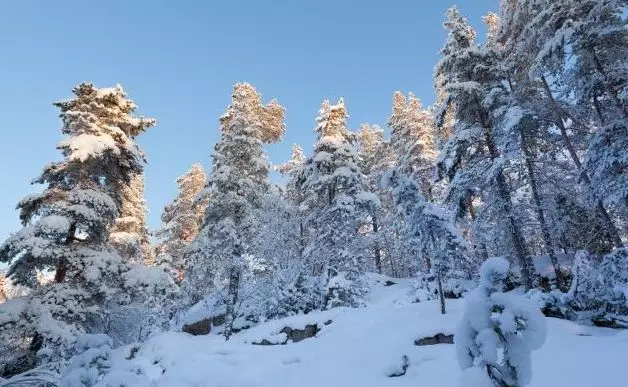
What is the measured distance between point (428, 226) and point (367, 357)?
19.2ft

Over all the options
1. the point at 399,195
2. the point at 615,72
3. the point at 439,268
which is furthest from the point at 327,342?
the point at 615,72

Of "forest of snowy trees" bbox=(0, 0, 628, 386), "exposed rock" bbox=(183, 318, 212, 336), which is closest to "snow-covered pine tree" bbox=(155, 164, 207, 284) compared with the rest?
"forest of snowy trees" bbox=(0, 0, 628, 386)

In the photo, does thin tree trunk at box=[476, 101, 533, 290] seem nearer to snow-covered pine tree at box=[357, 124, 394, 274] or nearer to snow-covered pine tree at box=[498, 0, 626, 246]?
snow-covered pine tree at box=[498, 0, 626, 246]

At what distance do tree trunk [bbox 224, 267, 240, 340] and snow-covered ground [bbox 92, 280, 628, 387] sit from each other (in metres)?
2.48

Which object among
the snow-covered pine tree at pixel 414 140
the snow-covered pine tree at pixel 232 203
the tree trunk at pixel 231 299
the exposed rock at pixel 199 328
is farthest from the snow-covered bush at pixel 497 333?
the snow-covered pine tree at pixel 414 140

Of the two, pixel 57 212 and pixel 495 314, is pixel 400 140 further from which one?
pixel 495 314

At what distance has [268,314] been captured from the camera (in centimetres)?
2044

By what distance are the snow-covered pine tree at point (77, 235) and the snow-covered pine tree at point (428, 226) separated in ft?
30.0

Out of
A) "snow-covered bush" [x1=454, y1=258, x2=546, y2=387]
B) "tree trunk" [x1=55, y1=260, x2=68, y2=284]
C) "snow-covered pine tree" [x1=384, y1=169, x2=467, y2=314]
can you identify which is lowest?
"snow-covered bush" [x1=454, y1=258, x2=546, y2=387]

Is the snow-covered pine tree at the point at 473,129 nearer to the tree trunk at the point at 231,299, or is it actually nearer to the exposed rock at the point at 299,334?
the exposed rock at the point at 299,334

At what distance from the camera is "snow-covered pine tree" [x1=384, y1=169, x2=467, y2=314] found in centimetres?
1498

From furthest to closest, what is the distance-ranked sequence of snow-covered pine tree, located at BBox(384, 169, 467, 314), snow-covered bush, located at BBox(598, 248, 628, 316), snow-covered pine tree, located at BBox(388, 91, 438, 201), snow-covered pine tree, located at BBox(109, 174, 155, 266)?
snow-covered pine tree, located at BBox(388, 91, 438, 201)
snow-covered pine tree, located at BBox(109, 174, 155, 266)
snow-covered pine tree, located at BBox(384, 169, 467, 314)
snow-covered bush, located at BBox(598, 248, 628, 316)

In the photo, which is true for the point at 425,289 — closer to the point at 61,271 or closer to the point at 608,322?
the point at 608,322

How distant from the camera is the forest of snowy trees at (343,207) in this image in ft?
41.7
